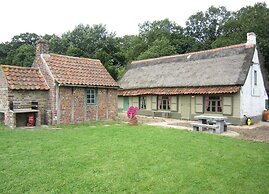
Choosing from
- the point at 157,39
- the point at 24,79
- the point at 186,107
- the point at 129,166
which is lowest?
the point at 129,166

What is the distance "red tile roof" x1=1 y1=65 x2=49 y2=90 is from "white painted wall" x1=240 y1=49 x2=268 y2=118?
13.4 metres

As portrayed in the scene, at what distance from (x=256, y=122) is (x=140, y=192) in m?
17.3

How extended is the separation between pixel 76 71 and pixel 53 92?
263 centimetres

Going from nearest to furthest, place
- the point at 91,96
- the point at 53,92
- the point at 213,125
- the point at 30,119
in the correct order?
the point at 213,125 < the point at 30,119 < the point at 53,92 < the point at 91,96

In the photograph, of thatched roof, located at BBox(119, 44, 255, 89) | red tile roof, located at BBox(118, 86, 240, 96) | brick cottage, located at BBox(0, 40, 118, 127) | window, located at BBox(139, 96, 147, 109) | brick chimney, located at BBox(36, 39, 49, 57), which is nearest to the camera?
brick cottage, located at BBox(0, 40, 118, 127)

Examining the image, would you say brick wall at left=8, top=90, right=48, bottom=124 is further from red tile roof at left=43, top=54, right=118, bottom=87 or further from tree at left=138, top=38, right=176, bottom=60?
tree at left=138, top=38, right=176, bottom=60

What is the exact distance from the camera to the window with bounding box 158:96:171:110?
21.8 meters

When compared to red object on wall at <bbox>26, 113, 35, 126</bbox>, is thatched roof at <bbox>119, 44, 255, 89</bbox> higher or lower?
higher

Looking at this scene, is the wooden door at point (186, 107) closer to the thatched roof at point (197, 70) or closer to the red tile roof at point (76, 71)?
the thatched roof at point (197, 70)

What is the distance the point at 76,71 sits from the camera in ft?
54.5

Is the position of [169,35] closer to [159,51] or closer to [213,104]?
[159,51]

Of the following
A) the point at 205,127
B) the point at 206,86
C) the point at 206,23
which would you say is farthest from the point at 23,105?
the point at 206,23

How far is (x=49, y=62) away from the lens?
1564 cm

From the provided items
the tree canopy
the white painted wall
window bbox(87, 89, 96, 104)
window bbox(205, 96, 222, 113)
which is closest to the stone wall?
window bbox(87, 89, 96, 104)
